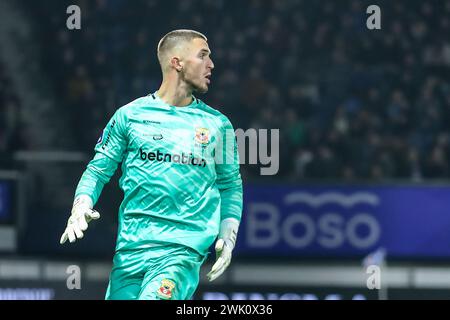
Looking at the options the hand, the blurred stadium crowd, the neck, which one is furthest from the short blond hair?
the blurred stadium crowd

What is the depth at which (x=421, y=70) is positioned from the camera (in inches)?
692

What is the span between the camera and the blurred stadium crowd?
1620 cm

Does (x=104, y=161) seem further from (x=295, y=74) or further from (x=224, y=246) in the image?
(x=295, y=74)

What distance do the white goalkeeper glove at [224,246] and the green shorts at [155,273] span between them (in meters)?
0.12

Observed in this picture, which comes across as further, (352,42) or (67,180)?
(352,42)

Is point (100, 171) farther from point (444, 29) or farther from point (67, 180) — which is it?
point (444, 29)

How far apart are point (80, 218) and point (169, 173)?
2.04ft

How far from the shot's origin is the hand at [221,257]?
7387 mm

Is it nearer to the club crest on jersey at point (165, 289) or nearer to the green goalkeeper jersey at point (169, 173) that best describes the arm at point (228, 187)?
the green goalkeeper jersey at point (169, 173)

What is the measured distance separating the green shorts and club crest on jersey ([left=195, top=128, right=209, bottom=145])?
2.19ft

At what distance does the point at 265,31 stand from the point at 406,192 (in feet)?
13.1

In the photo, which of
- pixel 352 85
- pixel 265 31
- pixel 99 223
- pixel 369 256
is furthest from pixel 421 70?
pixel 99 223

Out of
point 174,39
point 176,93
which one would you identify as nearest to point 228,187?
point 176,93

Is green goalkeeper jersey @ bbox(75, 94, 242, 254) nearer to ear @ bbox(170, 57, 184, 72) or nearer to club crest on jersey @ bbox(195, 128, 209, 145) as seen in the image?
club crest on jersey @ bbox(195, 128, 209, 145)
